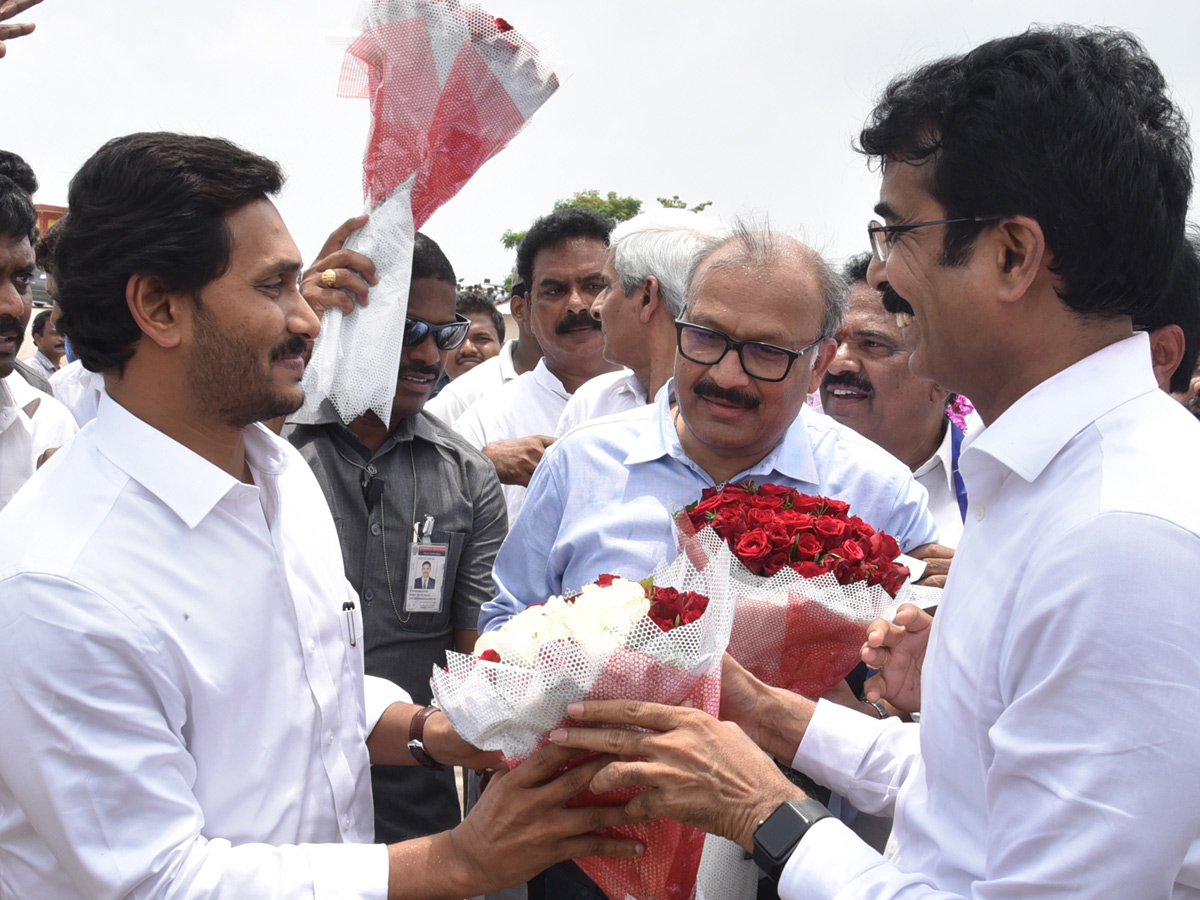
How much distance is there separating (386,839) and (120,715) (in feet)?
6.32

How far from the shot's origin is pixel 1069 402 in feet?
5.49

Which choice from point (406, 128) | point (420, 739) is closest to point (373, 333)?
point (406, 128)

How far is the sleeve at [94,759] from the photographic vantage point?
1742 millimetres

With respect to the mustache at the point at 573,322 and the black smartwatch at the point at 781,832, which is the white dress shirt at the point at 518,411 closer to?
the mustache at the point at 573,322

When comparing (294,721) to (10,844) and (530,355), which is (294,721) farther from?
(530,355)

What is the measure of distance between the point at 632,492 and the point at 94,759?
1725 millimetres

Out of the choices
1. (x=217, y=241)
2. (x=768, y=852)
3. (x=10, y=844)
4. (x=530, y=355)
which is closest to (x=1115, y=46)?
(x=768, y=852)

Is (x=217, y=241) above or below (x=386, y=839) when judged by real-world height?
above

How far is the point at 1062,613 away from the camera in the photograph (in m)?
1.46

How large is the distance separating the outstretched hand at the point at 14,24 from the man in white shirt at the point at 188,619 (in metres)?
2.12

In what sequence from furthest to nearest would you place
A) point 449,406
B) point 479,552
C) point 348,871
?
point 449,406 → point 479,552 → point 348,871

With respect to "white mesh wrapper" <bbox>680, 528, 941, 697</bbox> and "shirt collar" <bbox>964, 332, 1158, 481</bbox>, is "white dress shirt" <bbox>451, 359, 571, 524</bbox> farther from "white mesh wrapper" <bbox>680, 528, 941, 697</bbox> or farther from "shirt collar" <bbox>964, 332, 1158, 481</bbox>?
"shirt collar" <bbox>964, 332, 1158, 481</bbox>

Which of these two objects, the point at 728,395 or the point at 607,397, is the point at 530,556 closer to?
the point at 728,395

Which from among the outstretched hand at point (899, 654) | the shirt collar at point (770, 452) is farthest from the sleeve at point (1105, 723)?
the shirt collar at point (770, 452)
